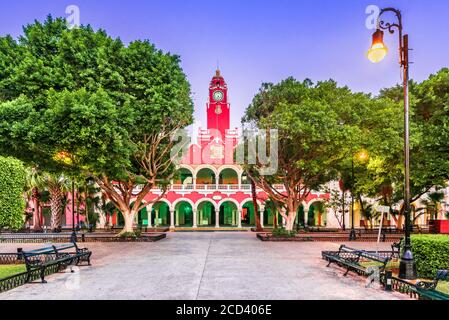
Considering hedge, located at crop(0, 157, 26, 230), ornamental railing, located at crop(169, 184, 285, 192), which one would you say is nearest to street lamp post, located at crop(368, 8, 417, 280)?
hedge, located at crop(0, 157, 26, 230)

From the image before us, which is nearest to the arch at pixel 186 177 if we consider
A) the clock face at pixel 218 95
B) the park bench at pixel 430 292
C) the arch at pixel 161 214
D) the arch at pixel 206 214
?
the arch at pixel 206 214

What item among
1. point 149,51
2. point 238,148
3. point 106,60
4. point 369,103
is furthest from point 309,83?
point 106,60

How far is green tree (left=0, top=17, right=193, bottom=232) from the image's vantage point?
551 inches

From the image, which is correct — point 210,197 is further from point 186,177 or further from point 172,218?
point 172,218

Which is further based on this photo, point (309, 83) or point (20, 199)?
point (309, 83)

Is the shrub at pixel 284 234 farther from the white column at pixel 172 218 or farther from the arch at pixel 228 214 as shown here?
the white column at pixel 172 218

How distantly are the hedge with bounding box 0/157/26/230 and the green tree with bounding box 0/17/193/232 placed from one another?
6.81 ft

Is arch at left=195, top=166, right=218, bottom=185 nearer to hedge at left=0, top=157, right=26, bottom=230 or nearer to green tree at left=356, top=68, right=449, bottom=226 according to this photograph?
green tree at left=356, top=68, right=449, bottom=226

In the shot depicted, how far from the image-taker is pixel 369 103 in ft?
70.4

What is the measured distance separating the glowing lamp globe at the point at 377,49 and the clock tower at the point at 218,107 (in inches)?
1495

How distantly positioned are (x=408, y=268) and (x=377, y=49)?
603cm

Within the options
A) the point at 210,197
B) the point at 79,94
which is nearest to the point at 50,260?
the point at 79,94
